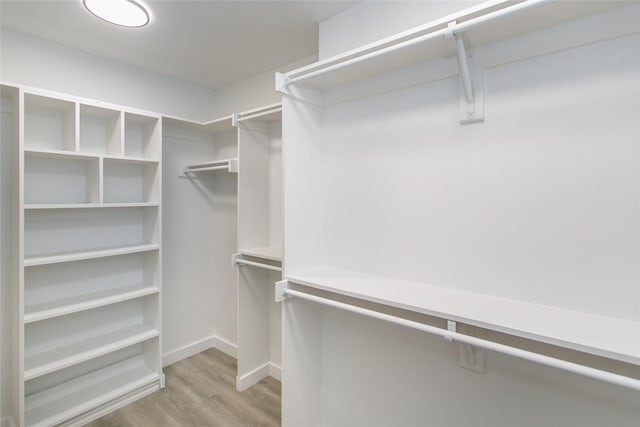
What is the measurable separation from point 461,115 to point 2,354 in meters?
2.99

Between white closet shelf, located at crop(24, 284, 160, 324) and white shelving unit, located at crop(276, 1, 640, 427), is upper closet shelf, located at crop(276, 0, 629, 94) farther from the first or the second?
white closet shelf, located at crop(24, 284, 160, 324)

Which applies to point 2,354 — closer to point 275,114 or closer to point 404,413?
point 275,114

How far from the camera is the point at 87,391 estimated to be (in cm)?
212

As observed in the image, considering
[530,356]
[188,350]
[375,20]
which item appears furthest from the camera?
[188,350]

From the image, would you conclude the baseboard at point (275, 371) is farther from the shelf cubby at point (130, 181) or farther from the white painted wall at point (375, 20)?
the white painted wall at point (375, 20)

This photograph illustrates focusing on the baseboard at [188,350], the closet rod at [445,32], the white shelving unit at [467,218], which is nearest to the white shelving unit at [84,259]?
the baseboard at [188,350]

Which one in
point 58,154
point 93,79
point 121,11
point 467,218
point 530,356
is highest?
point 121,11

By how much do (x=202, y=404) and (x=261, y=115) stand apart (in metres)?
2.11

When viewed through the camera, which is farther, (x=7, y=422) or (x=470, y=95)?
(x=7, y=422)

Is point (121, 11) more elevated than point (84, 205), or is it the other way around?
point (121, 11)

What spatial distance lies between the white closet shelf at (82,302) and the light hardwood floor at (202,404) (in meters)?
0.76

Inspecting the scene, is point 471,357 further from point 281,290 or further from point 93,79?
point 93,79

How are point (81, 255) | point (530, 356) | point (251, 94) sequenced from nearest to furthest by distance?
point (530, 356) → point (81, 255) → point (251, 94)

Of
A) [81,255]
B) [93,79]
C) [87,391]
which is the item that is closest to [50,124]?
[93,79]
